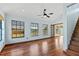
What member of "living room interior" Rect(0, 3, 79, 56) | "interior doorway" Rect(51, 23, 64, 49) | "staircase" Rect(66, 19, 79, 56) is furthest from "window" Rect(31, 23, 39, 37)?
"staircase" Rect(66, 19, 79, 56)

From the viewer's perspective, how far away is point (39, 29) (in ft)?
7.66

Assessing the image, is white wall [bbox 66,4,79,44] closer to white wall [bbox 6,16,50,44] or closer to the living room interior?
the living room interior

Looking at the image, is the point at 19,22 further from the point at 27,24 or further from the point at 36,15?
the point at 36,15

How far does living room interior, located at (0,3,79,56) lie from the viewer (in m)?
2.08

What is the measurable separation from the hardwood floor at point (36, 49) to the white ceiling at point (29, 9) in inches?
23.6

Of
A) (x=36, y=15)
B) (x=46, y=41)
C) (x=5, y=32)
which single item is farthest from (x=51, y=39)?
(x=5, y=32)

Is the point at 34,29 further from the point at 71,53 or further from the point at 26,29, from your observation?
the point at 71,53

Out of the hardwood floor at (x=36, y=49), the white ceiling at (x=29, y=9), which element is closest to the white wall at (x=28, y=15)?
the white ceiling at (x=29, y=9)

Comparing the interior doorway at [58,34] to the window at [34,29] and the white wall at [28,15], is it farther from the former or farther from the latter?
the window at [34,29]

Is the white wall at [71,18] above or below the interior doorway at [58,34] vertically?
above

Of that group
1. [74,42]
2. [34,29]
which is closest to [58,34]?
[74,42]

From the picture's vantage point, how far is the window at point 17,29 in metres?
2.15

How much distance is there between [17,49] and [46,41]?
2.20 feet

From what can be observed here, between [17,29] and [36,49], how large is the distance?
610 mm
